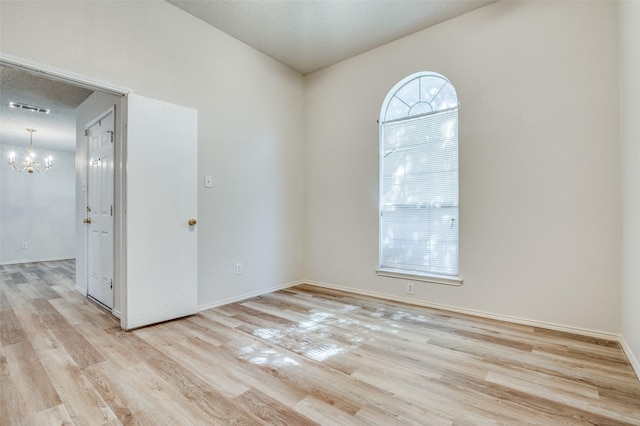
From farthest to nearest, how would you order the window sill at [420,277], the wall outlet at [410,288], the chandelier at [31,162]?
1. the chandelier at [31,162]
2. the wall outlet at [410,288]
3. the window sill at [420,277]

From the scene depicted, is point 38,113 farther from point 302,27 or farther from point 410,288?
point 410,288

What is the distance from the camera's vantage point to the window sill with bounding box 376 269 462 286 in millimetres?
3033

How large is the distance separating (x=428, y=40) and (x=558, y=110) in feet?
4.86

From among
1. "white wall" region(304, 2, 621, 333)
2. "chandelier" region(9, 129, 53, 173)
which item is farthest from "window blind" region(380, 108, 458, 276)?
"chandelier" region(9, 129, 53, 173)

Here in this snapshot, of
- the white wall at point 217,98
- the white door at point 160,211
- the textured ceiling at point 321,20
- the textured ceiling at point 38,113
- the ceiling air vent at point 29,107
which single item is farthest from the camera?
the ceiling air vent at point 29,107

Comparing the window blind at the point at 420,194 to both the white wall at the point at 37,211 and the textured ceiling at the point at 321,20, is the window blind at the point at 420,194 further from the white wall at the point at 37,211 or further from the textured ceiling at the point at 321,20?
the white wall at the point at 37,211

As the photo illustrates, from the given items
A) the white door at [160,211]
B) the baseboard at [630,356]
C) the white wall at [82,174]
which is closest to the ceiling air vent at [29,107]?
the white wall at [82,174]

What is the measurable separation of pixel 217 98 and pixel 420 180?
244 centimetres

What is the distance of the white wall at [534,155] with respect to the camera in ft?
7.85

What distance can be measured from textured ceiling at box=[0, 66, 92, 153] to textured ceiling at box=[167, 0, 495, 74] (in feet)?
6.14

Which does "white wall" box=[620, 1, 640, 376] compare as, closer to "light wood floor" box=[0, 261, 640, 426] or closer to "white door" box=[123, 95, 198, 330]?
"light wood floor" box=[0, 261, 640, 426]

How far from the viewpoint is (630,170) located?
82.0 inches

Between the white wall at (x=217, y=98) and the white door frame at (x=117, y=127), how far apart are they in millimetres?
51

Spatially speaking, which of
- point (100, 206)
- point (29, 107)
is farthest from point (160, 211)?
point (29, 107)
